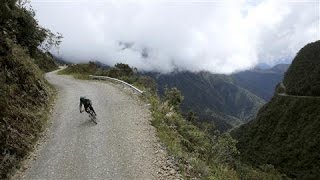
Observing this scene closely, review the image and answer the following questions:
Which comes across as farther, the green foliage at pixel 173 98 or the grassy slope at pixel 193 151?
the green foliage at pixel 173 98

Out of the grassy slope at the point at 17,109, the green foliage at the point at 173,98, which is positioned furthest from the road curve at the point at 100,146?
the green foliage at the point at 173,98

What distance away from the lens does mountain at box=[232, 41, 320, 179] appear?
140m

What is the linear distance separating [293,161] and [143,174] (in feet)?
452

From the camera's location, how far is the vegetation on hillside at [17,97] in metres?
17.6

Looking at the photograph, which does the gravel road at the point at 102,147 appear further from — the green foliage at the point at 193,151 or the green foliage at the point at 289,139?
the green foliage at the point at 289,139

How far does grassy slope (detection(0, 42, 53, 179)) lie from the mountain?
4423 inches

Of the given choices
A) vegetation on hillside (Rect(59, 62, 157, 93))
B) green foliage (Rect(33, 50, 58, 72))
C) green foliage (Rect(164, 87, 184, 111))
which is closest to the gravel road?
green foliage (Rect(164, 87, 184, 111))

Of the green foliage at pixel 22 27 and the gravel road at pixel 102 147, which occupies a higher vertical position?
the green foliage at pixel 22 27

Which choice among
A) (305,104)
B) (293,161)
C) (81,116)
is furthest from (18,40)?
(305,104)

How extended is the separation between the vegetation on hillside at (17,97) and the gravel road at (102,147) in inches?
30.8

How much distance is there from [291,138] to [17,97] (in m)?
155

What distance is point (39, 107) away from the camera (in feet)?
85.6

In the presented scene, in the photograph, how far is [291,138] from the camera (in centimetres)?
16512

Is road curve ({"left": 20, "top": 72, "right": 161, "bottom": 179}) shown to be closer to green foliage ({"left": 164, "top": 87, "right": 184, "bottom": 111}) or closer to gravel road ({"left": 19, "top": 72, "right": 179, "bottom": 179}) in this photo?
gravel road ({"left": 19, "top": 72, "right": 179, "bottom": 179})
